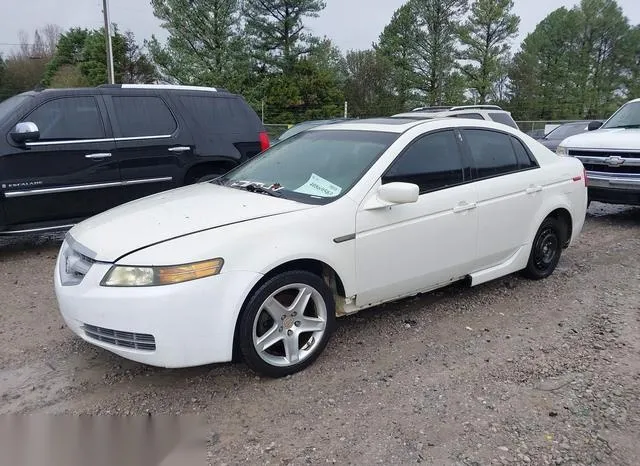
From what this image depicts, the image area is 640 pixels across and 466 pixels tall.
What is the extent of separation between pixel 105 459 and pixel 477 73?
42.4 metres

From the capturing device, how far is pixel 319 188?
3.70 meters

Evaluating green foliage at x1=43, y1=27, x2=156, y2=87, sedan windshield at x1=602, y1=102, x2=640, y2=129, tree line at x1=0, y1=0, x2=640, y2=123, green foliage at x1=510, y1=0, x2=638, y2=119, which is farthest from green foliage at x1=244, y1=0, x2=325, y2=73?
sedan windshield at x1=602, y1=102, x2=640, y2=129

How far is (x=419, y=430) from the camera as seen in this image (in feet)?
9.13

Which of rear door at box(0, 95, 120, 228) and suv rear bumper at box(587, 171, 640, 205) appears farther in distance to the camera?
suv rear bumper at box(587, 171, 640, 205)

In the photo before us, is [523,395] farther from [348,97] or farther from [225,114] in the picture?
[348,97]

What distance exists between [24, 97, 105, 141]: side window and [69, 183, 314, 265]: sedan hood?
2683 millimetres

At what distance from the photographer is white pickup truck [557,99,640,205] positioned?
7312mm

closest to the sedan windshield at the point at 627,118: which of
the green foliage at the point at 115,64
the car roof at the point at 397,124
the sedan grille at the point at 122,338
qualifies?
the car roof at the point at 397,124

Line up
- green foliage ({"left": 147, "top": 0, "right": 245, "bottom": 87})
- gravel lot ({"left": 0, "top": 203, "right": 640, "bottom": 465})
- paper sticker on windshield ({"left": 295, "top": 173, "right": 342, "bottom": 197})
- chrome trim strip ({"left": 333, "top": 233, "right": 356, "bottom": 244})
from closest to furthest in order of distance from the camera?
gravel lot ({"left": 0, "top": 203, "right": 640, "bottom": 465}) → chrome trim strip ({"left": 333, "top": 233, "right": 356, "bottom": 244}) → paper sticker on windshield ({"left": 295, "top": 173, "right": 342, "bottom": 197}) → green foliage ({"left": 147, "top": 0, "right": 245, "bottom": 87})

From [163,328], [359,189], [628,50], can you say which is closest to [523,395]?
[359,189]

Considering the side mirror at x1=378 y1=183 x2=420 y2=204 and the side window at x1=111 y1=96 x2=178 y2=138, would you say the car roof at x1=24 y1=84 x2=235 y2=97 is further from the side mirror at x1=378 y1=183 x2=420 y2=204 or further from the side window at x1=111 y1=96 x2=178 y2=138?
the side mirror at x1=378 y1=183 x2=420 y2=204

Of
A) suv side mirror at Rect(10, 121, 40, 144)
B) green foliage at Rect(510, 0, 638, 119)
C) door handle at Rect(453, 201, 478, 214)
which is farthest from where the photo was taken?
green foliage at Rect(510, 0, 638, 119)

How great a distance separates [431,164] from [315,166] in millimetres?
907

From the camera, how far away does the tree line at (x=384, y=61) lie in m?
32.6
